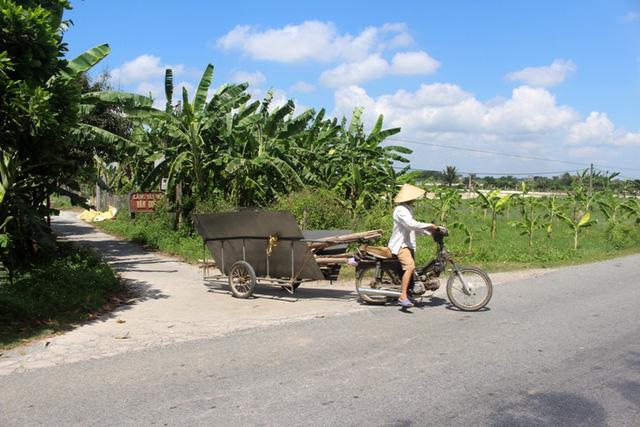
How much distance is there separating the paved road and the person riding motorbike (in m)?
0.68

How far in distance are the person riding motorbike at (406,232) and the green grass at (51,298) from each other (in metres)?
4.23

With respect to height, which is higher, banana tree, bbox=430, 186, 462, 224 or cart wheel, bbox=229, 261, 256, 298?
banana tree, bbox=430, 186, 462, 224

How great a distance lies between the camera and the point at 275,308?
8.52 meters

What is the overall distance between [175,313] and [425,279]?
3545mm

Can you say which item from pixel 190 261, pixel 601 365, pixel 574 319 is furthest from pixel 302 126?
pixel 601 365

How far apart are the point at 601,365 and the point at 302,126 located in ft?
44.0

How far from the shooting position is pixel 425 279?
8.36m

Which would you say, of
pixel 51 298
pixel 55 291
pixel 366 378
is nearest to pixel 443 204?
pixel 55 291

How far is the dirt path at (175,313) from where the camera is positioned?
20.3 feet

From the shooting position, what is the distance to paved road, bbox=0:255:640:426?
429cm

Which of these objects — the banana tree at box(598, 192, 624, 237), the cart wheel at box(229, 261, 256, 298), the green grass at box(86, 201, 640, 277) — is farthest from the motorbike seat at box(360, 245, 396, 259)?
the banana tree at box(598, 192, 624, 237)

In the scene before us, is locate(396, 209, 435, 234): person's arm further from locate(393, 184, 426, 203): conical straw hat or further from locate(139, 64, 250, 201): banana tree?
locate(139, 64, 250, 201): banana tree

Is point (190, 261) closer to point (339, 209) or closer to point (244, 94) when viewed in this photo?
point (339, 209)

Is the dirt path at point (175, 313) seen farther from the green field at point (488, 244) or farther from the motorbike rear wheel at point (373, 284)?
the green field at point (488, 244)
